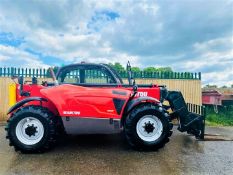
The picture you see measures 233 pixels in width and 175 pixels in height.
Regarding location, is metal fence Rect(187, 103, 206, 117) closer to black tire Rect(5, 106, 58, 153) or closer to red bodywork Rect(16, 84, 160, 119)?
red bodywork Rect(16, 84, 160, 119)

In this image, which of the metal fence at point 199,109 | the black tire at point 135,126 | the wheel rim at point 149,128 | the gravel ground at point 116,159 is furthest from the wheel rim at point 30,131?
the metal fence at point 199,109

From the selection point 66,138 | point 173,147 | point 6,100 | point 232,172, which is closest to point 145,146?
point 173,147

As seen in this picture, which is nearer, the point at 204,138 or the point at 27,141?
the point at 27,141

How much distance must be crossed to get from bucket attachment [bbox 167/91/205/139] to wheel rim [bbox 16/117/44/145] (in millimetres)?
3229

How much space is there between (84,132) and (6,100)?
256 inches

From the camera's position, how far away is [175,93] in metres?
5.78

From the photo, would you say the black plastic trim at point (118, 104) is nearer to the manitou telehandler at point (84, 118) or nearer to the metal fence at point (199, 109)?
the manitou telehandler at point (84, 118)

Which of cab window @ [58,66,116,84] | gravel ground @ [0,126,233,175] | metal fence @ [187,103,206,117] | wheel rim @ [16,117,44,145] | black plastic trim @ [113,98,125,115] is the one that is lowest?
gravel ground @ [0,126,233,175]

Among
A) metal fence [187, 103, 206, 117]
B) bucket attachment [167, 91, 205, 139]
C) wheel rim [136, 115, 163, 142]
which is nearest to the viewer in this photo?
wheel rim [136, 115, 163, 142]

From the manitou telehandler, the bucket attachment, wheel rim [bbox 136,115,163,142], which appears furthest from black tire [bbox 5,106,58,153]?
the bucket attachment

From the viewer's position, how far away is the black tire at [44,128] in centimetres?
443

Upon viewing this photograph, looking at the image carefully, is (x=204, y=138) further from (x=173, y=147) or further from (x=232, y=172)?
(x=232, y=172)

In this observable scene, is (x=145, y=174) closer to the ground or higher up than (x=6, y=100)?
closer to the ground

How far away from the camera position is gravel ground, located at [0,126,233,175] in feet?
11.8
